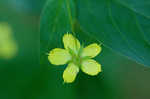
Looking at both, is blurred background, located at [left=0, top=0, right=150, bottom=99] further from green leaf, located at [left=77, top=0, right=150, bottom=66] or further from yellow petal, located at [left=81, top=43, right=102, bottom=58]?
green leaf, located at [left=77, top=0, right=150, bottom=66]

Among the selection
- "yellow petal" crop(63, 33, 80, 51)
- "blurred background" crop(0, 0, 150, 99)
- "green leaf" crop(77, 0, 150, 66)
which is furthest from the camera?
"blurred background" crop(0, 0, 150, 99)

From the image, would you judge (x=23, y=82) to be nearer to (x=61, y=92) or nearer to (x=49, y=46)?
(x=61, y=92)

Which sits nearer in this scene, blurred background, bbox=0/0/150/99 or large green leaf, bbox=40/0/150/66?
large green leaf, bbox=40/0/150/66

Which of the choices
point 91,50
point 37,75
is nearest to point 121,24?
point 91,50

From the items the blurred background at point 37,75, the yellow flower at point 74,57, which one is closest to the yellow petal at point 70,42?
the yellow flower at point 74,57

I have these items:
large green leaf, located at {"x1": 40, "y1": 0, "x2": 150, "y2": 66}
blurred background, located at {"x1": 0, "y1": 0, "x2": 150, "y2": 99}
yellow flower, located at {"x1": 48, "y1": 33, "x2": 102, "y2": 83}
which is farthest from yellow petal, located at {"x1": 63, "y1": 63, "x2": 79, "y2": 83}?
blurred background, located at {"x1": 0, "y1": 0, "x2": 150, "y2": 99}

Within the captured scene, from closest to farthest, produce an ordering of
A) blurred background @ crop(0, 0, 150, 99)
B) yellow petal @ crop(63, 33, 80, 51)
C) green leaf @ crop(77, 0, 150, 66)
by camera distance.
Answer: green leaf @ crop(77, 0, 150, 66) → yellow petal @ crop(63, 33, 80, 51) → blurred background @ crop(0, 0, 150, 99)

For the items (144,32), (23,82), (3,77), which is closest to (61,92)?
(23,82)
